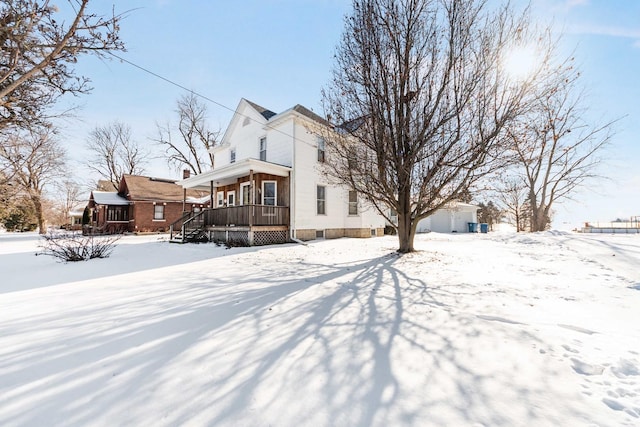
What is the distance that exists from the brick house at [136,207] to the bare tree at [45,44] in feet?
49.7

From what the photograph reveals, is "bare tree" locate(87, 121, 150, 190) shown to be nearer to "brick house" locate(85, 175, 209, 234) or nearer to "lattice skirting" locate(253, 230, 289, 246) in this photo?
"brick house" locate(85, 175, 209, 234)

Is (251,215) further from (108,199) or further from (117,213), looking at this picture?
(108,199)

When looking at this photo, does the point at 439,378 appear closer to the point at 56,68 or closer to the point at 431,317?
the point at 431,317

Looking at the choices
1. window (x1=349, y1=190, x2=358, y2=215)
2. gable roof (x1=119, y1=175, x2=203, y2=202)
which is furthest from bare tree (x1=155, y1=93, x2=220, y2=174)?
window (x1=349, y1=190, x2=358, y2=215)

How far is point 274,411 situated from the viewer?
1.76 meters

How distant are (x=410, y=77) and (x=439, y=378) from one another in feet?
26.7

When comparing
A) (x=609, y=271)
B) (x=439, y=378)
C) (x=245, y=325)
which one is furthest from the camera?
(x=609, y=271)

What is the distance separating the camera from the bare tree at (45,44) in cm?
598

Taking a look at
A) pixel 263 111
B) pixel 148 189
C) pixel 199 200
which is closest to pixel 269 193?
pixel 263 111

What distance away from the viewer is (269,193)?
1344cm

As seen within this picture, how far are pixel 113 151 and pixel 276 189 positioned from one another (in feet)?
92.1

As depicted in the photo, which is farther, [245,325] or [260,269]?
[260,269]

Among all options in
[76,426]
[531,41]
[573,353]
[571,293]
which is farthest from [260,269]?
[531,41]

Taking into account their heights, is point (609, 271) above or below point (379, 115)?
below
